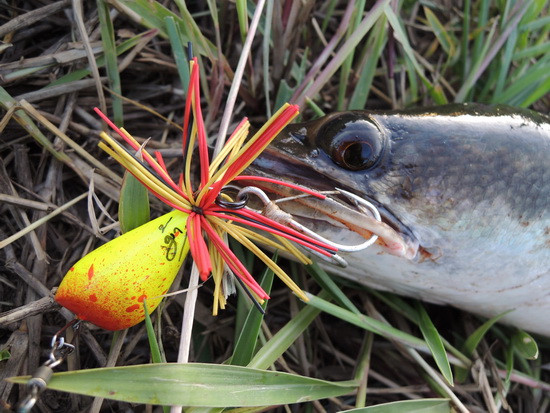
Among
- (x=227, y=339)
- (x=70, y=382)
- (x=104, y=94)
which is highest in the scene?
(x=104, y=94)

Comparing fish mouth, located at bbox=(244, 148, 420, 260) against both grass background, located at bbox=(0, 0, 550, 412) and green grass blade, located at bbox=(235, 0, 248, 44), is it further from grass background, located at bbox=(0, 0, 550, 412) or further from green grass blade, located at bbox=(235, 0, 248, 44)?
green grass blade, located at bbox=(235, 0, 248, 44)

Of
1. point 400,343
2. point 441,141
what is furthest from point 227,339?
point 441,141

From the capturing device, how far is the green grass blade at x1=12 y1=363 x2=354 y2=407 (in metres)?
1.11

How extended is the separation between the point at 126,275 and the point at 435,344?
102cm

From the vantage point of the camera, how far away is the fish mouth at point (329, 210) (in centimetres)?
132

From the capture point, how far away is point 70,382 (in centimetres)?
109

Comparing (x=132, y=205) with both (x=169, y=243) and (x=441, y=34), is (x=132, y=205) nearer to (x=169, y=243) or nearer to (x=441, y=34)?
(x=169, y=243)

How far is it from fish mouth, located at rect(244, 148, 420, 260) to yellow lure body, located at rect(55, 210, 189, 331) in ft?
0.96

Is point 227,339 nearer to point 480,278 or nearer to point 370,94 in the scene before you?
point 480,278

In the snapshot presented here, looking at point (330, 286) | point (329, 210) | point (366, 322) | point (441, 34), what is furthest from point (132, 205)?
point (441, 34)

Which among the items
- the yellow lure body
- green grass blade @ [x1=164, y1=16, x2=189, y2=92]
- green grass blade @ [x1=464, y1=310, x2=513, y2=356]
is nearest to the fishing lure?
the yellow lure body

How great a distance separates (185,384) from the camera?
46.5 inches

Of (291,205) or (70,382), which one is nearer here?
(70,382)

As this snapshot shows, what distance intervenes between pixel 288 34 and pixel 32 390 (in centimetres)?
145
